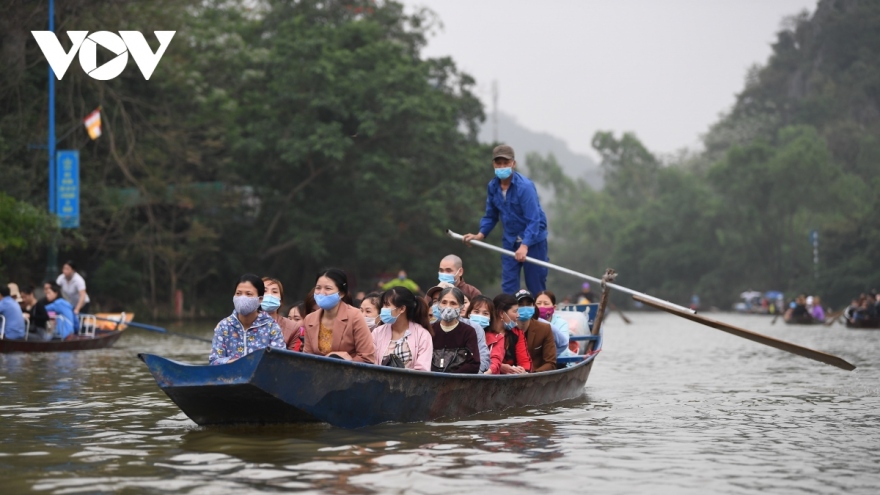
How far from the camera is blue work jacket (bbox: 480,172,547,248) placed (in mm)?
12148

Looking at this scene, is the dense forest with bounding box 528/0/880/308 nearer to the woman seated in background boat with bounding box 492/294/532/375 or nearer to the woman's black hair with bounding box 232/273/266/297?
the woman seated in background boat with bounding box 492/294/532/375

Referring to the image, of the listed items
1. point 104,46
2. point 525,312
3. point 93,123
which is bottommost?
point 525,312

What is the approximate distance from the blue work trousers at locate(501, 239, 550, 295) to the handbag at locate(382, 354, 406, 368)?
2.84 meters

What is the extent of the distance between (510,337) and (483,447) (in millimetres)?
2772

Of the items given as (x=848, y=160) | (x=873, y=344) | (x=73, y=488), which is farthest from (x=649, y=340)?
(x=848, y=160)

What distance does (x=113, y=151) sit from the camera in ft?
99.3

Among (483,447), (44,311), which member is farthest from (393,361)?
(44,311)

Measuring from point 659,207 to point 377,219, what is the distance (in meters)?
44.2

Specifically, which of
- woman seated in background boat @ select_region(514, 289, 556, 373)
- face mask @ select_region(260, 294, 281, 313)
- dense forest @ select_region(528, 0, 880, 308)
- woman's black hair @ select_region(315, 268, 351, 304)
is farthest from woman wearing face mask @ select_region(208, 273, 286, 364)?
dense forest @ select_region(528, 0, 880, 308)

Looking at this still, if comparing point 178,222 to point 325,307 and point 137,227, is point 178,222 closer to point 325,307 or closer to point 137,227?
Result: point 137,227

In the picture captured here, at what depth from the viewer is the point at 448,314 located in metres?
9.56

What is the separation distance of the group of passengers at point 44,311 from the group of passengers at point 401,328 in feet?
25.5

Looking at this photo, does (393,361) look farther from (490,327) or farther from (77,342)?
(77,342)

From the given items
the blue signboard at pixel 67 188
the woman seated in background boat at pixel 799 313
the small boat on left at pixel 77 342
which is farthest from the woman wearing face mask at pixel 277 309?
the woman seated in background boat at pixel 799 313
